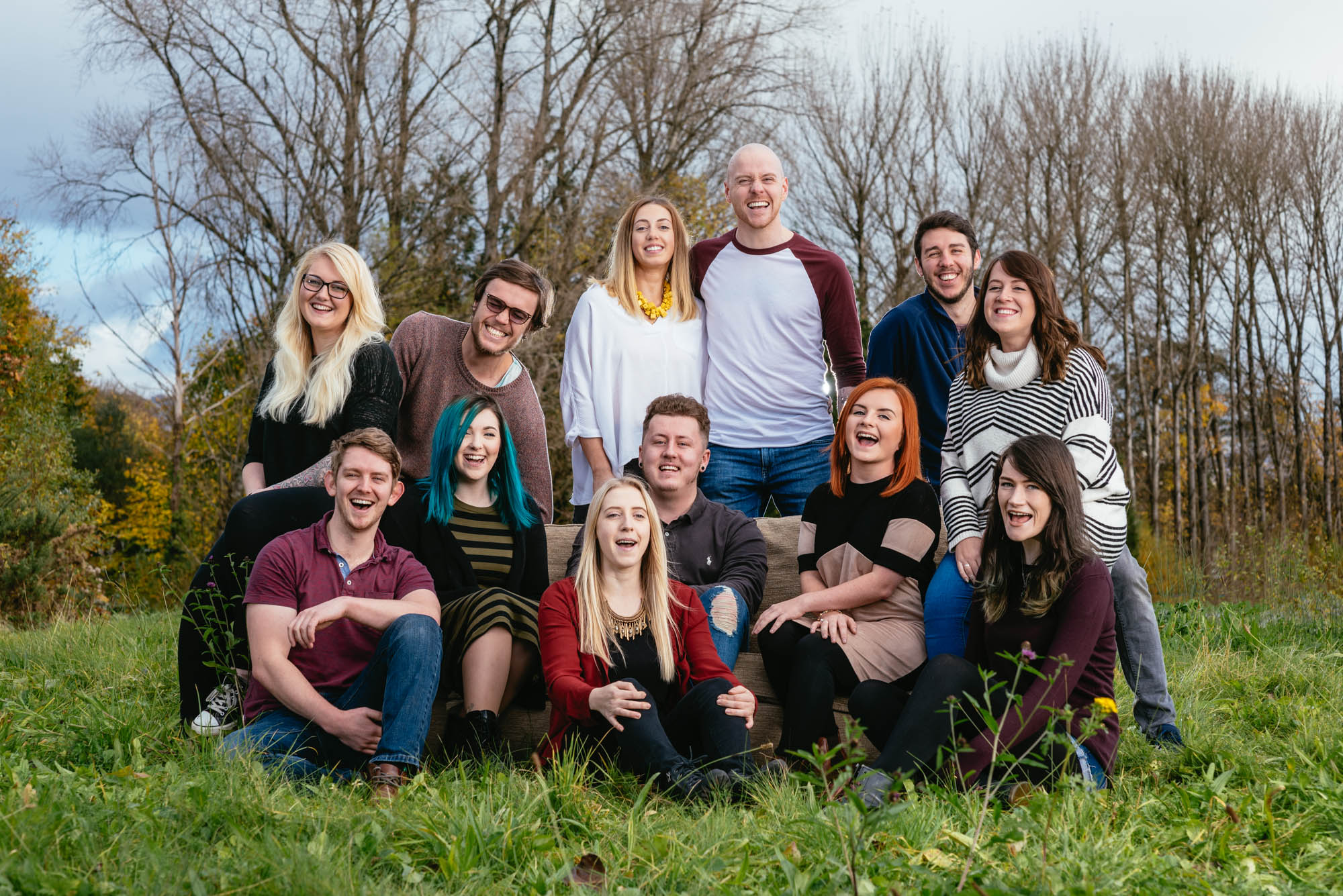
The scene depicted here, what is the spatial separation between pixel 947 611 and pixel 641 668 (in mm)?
1053

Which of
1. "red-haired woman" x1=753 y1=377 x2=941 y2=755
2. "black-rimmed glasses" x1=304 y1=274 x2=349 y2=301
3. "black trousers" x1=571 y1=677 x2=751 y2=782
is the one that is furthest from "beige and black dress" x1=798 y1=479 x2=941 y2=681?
"black-rimmed glasses" x1=304 y1=274 x2=349 y2=301

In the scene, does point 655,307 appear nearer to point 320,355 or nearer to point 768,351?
point 768,351

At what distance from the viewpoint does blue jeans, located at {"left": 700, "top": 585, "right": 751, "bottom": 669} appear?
148 inches

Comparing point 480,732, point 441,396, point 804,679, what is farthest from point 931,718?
point 441,396

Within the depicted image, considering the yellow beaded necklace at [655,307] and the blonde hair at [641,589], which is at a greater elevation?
the yellow beaded necklace at [655,307]

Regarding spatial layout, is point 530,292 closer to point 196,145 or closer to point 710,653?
point 710,653

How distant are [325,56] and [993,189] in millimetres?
11512

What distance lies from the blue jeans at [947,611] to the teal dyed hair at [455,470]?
156 cm

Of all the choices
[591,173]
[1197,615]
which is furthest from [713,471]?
[591,173]

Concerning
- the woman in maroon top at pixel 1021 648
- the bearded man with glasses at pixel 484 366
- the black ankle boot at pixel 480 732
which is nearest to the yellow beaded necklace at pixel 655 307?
the bearded man with glasses at pixel 484 366

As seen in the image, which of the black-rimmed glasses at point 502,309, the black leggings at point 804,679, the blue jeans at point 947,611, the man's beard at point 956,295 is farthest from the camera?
the man's beard at point 956,295

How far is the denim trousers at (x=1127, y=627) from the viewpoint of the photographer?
356cm

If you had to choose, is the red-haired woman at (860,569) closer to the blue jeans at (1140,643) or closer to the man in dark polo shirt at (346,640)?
the blue jeans at (1140,643)

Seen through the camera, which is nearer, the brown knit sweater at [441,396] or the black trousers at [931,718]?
the black trousers at [931,718]
